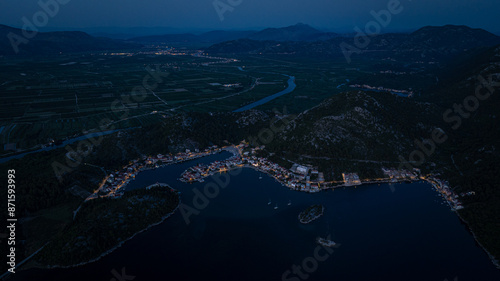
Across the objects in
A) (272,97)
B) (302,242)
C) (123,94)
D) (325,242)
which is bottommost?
(123,94)

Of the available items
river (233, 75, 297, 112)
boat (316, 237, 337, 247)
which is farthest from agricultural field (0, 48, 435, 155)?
boat (316, 237, 337, 247)

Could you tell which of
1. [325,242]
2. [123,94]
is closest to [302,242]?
[325,242]

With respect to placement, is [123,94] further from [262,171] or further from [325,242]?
[325,242]

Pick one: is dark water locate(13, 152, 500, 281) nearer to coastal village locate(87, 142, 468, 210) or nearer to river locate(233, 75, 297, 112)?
coastal village locate(87, 142, 468, 210)

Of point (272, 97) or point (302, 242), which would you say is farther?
point (272, 97)

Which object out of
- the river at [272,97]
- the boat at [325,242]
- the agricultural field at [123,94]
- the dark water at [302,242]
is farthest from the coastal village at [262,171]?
the river at [272,97]
